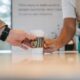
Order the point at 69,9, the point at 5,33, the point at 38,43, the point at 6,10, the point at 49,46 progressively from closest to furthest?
the point at 5,33, the point at 38,43, the point at 49,46, the point at 69,9, the point at 6,10

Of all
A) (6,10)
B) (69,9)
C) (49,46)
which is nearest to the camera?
(49,46)

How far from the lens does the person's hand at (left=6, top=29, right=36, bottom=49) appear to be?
1.23m

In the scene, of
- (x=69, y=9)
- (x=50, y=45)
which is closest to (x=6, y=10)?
(x=69, y=9)

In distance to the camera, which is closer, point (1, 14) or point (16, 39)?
point (16, 39)

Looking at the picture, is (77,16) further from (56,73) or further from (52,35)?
(52,35)

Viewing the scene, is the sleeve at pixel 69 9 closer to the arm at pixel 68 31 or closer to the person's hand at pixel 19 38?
the arm at pixel 68 31

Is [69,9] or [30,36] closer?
[30,36]

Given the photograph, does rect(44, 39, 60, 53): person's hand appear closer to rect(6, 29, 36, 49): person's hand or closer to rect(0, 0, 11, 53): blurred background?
rect(6, 29, 36, 49): person's hand

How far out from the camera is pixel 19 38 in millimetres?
1260

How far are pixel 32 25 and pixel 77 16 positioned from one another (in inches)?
89.3

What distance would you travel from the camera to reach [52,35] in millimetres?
3945

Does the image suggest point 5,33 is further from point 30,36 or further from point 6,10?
point 6,10

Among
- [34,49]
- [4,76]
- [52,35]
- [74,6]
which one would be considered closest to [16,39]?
[34,49]

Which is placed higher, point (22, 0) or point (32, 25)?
point (22, 0)
